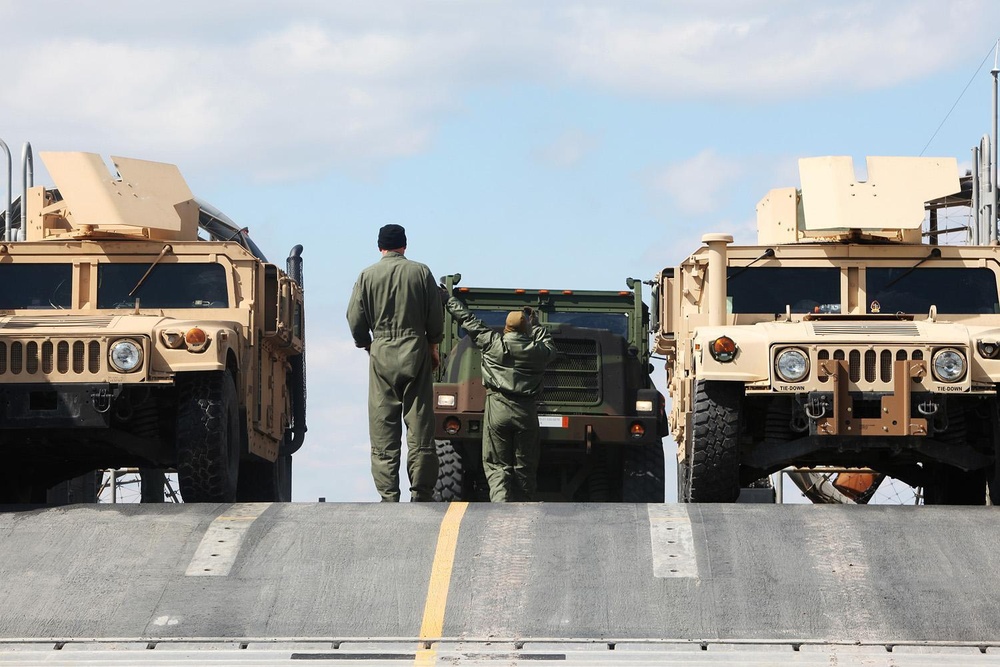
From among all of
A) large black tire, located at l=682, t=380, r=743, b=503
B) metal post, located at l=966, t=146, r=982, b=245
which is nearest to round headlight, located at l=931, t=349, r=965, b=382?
large black tire, located at l=682, t=380, r=743, b=503

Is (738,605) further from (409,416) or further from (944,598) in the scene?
(409,416)

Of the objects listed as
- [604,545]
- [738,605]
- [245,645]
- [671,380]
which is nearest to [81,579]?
[245,645]

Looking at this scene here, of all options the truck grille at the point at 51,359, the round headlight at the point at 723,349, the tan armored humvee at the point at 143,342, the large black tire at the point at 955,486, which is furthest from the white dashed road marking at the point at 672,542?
the truck grille at the point at 51,359

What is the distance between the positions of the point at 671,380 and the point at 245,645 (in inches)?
244

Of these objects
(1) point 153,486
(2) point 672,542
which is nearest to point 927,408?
(2) point 672,542

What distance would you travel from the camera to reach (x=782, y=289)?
12.4 metres

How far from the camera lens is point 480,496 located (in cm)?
1407

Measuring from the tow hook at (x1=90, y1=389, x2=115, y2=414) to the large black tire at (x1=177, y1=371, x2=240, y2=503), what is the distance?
0.48 m

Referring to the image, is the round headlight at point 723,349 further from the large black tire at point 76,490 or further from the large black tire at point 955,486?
the large black tire at point 76,490

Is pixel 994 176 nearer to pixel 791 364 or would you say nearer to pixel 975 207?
pixel 975 207

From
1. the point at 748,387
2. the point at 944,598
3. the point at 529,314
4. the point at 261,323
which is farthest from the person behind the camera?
the point at 529,314

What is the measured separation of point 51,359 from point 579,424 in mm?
4174

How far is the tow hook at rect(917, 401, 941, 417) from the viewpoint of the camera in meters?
10.6

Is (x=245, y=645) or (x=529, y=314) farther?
(x=529, y=314)
